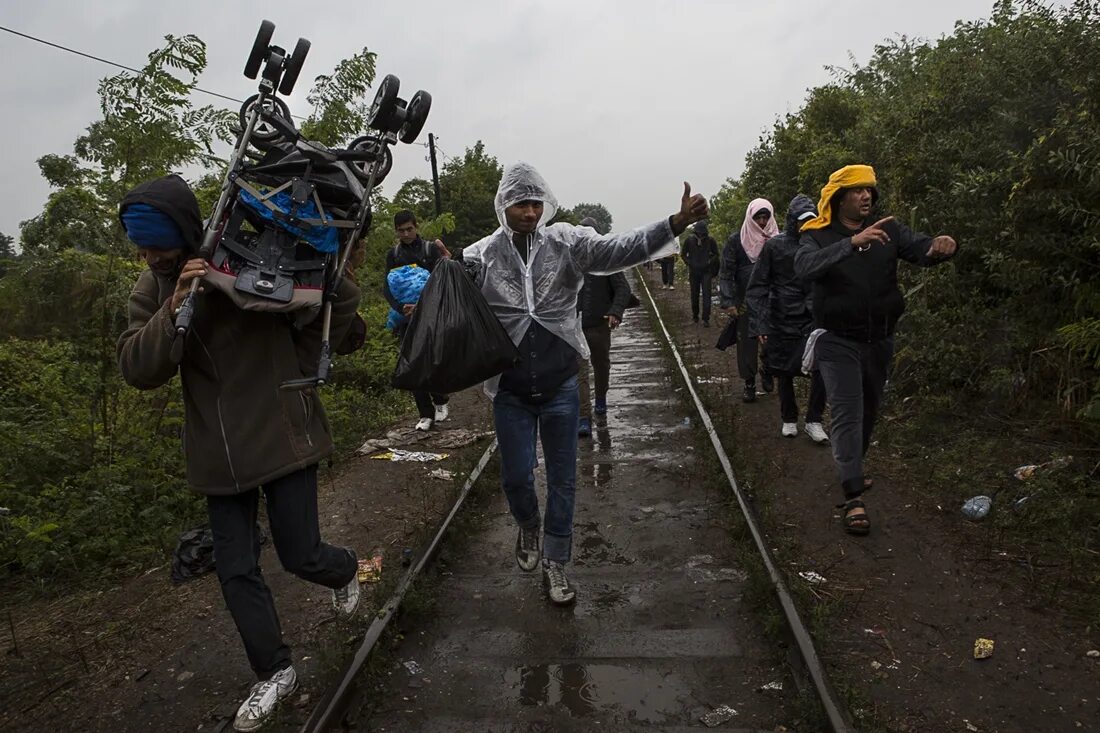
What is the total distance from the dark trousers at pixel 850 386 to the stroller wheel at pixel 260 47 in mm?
3489

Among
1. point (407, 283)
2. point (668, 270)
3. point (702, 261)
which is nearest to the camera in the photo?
point (407, 283)

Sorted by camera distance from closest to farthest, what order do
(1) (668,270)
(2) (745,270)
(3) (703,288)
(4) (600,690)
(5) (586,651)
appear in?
(4) (600,690) < (5) (586,651) < (2) (745,270) < (3) (703,288) < (1) (668,270)

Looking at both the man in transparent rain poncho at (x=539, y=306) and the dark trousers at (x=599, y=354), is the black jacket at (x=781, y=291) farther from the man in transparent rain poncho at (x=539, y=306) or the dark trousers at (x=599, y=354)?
the man in transparent rain poncho at (x=539, y=306)

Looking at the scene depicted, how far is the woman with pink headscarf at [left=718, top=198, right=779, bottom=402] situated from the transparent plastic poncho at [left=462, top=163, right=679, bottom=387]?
14.4 feet

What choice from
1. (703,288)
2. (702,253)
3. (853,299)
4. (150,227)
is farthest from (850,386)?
(703,288)

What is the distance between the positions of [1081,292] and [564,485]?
12.2 ft

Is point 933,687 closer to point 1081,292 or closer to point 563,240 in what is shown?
point 563,240

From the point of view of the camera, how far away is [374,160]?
112 inches

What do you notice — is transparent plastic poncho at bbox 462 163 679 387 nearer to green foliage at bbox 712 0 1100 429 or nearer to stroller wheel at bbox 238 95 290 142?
stroller wheel at bbox 238 95 290 142

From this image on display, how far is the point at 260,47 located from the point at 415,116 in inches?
24.4

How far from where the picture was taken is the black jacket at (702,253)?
1345cm

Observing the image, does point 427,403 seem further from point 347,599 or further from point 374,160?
point 374,160

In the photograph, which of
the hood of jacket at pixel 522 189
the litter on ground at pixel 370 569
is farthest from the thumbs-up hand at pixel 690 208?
the litter on ground at pixel 370 569

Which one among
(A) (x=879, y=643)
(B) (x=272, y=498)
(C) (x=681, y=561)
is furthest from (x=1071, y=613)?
(B) (x=272, y=498)
